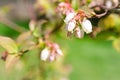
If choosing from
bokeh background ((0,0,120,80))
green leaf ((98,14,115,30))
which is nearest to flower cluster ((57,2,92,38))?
green leaf ((98,14,115,30))

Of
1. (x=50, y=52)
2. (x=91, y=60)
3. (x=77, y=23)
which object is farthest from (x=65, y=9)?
(x=91, y=60)

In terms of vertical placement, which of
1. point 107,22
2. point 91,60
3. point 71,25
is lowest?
point 71,25

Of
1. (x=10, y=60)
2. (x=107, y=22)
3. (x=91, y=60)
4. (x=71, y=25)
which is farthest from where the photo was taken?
(x=91, y=60)

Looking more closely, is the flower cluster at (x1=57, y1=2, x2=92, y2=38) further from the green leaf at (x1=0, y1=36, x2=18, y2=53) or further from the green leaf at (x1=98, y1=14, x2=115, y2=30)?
the green leaf at (x1=98, y1=14, x2=115, y2=30)

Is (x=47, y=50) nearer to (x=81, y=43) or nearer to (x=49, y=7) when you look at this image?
(x=49, y=7)

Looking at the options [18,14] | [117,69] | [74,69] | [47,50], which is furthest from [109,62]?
[47,50]

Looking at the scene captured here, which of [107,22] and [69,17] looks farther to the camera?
[107,22]

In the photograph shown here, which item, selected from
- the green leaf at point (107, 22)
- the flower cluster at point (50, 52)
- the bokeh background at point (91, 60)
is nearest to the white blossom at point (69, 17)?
the flower cluster at point (50, 52)

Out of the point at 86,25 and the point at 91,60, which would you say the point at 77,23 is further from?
the point at 91,60

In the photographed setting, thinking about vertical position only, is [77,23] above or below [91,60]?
below
